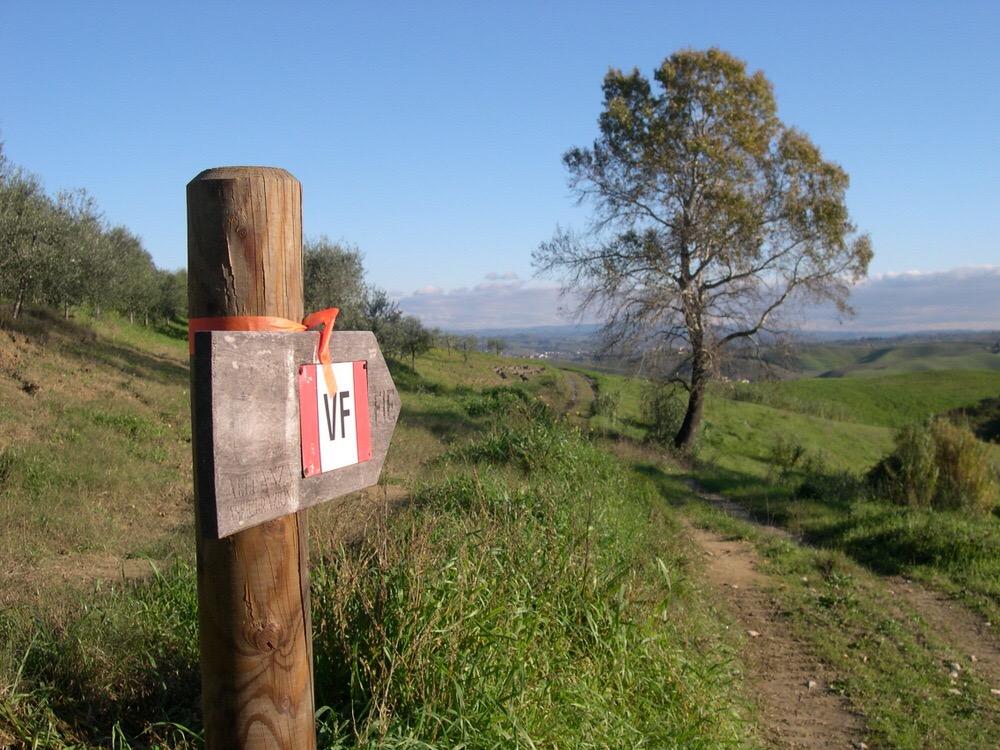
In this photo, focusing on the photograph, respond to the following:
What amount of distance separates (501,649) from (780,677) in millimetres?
3891

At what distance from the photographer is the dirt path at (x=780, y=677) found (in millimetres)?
5547

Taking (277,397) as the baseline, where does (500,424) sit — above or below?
below

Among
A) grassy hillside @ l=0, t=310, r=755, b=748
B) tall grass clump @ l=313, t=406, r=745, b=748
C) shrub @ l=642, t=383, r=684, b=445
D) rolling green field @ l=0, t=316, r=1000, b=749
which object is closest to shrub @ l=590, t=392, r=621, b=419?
shrub @ l=642, t=383, r=684, b=445

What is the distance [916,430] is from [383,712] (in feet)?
49.0

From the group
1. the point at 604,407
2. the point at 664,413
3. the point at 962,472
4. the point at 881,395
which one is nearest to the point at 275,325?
the point at 962,472

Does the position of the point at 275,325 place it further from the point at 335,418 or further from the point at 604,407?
the point at 604,407

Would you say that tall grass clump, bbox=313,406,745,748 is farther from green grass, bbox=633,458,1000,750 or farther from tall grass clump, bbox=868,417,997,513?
tall grass clump, bbox=868,417,997,513

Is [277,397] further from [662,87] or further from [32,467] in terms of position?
[662,87]

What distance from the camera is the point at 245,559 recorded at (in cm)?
195

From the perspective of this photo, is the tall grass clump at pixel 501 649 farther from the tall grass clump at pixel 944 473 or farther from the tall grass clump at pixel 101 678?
the tall grass clump at pixel 944 473

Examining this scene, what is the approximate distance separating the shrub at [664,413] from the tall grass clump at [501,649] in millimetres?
19911

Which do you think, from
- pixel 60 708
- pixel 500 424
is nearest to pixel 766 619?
pixel 500 424

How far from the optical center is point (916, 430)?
15289 mm

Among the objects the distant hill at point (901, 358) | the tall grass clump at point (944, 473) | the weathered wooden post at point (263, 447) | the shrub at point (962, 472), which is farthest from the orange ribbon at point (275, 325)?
the distant hill at point (901, 358)
